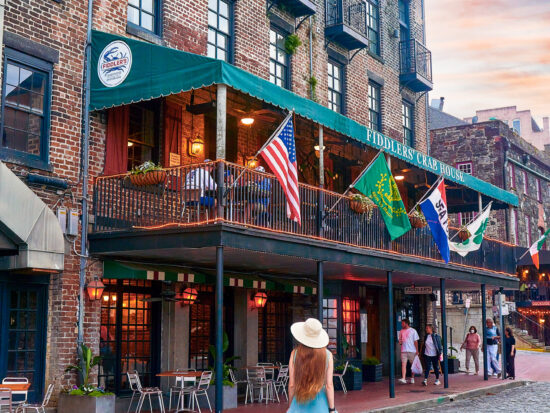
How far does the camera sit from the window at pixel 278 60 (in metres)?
19.0

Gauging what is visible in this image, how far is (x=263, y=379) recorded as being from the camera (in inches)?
616

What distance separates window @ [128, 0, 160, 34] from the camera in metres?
15.0

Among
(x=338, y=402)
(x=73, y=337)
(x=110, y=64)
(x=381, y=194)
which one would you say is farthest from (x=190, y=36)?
(x=338, y=402)

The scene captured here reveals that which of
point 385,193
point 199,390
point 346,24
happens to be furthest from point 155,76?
point 346,24

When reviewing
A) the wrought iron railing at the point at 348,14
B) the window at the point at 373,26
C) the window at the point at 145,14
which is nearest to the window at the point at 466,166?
the window at the point at 373,26

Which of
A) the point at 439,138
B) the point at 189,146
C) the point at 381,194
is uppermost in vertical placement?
the point at 439,138

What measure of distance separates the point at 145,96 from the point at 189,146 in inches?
131

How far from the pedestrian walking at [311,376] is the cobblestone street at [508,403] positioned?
31.3 feet

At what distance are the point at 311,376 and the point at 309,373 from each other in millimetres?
30

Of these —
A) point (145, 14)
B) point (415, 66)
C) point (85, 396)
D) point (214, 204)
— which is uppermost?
point (415, 66)

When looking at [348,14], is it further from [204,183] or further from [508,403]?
[508,403]

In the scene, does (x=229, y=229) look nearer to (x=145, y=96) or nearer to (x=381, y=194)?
(x=145, y=96)

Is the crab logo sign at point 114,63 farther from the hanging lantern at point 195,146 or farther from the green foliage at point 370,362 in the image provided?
the green foliage at point 370,362

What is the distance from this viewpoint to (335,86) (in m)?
21.6
